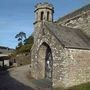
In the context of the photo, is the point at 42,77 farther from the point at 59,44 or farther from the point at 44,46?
the point at 59,44

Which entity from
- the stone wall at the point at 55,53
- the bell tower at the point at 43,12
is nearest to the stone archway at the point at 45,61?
the stone wall at the point at 55,53

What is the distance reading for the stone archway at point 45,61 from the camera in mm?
29359

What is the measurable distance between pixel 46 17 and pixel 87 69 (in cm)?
1069

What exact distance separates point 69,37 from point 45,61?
5138 mm

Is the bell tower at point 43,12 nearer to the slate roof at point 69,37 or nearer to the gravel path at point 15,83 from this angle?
the slate roof at point 69,37

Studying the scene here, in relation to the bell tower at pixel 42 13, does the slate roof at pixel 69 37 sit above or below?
below

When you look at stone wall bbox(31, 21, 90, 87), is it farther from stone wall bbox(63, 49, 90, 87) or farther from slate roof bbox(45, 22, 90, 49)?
slate roof bbox(45, 22, 90, 49)

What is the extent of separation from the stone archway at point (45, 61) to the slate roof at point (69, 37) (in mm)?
3058

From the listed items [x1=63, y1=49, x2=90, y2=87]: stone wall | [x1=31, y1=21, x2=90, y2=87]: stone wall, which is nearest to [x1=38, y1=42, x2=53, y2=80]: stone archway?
[x1=31, y1=21, x2=90, y2=87]: stone wall

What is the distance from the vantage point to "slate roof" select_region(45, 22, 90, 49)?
24.9m

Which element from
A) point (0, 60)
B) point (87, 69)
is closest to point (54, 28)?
point (87, 69)

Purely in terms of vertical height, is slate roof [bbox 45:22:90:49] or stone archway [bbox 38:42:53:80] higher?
slate roof [bbox 45:22:90:49]

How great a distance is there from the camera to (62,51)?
79.6ft

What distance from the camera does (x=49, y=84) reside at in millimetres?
26000
